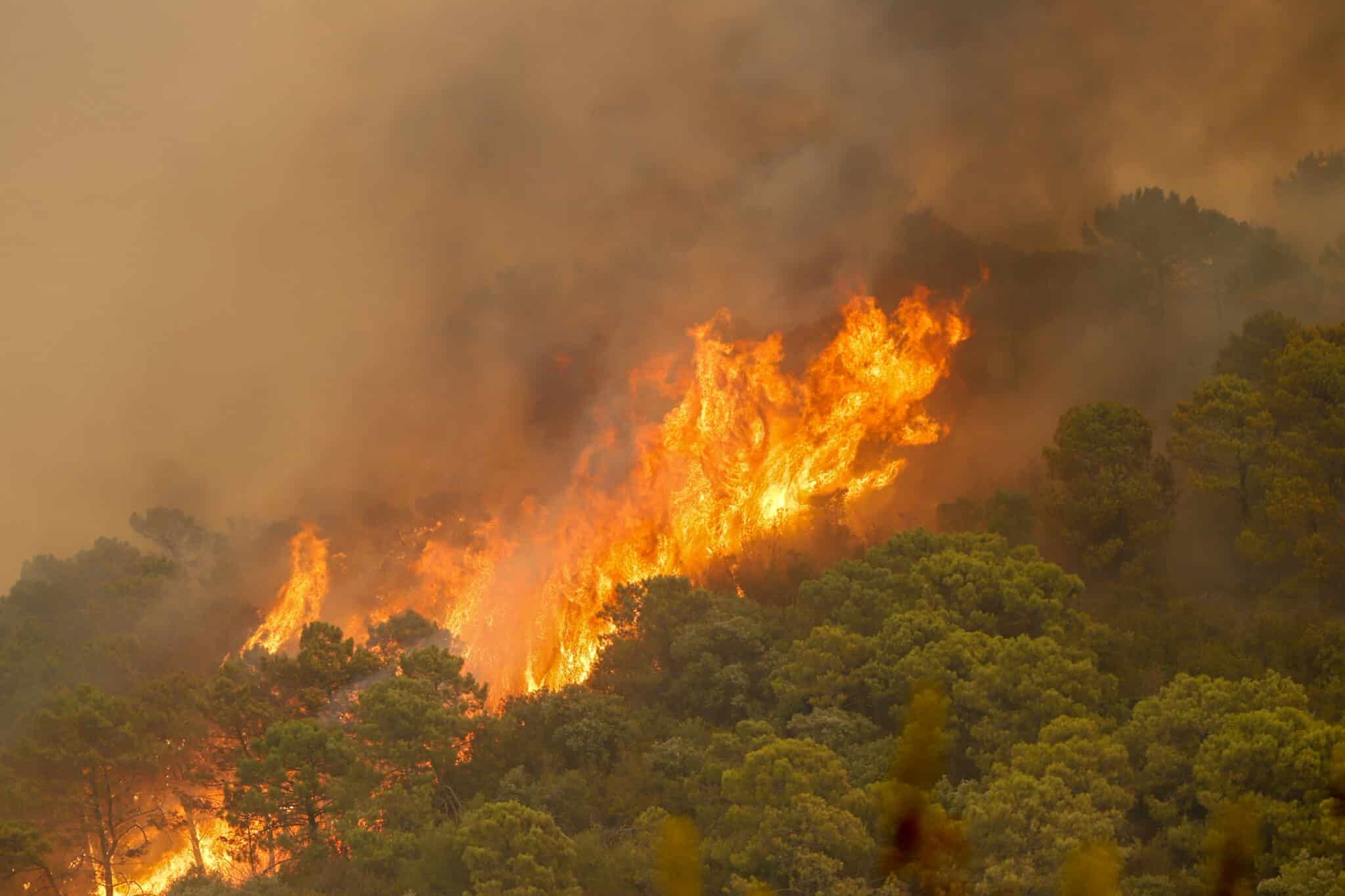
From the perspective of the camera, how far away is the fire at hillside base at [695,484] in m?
63.4

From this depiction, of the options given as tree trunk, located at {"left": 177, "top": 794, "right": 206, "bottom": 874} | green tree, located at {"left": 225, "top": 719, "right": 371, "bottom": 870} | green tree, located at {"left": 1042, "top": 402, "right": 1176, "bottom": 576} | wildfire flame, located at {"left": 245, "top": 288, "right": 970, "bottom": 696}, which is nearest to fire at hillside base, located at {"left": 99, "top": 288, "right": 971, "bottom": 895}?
wildfire flame, located at {"left": 245, "top": 288, "right": 970, "bottom": 696}

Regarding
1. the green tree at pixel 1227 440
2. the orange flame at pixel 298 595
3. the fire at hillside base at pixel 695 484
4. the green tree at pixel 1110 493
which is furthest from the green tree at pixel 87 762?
the green tree at pixel 1227 440

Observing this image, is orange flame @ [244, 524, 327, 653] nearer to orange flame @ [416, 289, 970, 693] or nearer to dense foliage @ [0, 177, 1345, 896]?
orange flame @ [416, 289, 970, 693]

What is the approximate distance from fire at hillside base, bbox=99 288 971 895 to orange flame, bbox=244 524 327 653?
5.05m

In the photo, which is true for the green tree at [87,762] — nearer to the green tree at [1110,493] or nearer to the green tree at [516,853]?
the green tree at [516,853]

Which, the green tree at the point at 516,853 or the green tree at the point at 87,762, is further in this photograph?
the green tree at the point at 87,762

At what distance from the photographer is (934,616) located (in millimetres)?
44219

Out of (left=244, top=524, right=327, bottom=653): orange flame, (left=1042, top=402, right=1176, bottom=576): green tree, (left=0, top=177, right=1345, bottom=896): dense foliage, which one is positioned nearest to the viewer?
(left=0, top=177, right=1345, bottom=896): dense foliage

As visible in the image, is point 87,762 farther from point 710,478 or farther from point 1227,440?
point 1227,440

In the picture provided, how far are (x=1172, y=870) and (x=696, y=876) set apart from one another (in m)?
12.9

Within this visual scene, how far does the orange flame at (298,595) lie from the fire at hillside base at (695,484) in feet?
16.6

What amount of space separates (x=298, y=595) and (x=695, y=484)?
26946 millimetres

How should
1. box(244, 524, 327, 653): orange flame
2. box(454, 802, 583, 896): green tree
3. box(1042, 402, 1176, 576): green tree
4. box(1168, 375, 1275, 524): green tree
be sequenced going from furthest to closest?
box(244, 524, 327, 653): orange flame
box(1042, 402, 1176, 576): green tree
box(1168, 375, 1275, 524): green tree
box(454, 802, 583, 896): green tree

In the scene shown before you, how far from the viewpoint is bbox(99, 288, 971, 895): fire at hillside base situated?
6338cm
